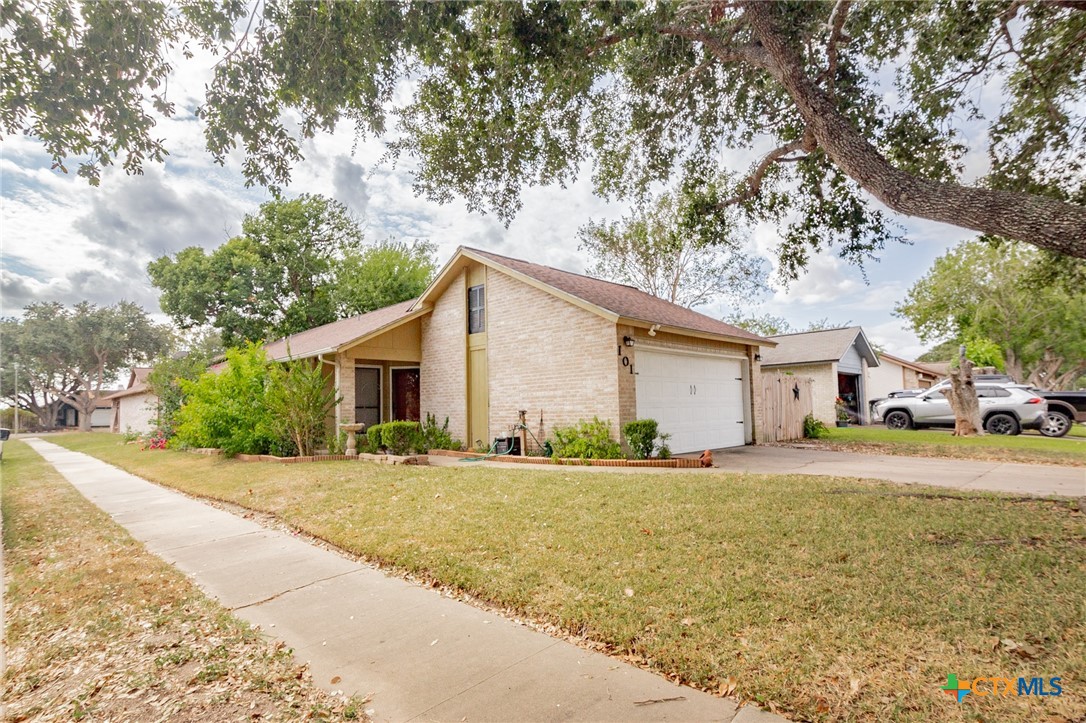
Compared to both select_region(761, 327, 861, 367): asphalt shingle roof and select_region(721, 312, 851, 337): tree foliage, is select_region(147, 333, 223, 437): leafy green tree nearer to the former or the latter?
select_region(761, 327, 861, 367): asphalt shingle roof

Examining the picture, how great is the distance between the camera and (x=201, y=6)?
5617 millimetres

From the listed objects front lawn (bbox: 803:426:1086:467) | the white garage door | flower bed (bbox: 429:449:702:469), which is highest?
the white garage door

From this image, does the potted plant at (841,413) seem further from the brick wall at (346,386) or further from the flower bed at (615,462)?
the brick wall at (346,386)

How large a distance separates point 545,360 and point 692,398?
3.66m

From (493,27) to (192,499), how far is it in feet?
27.9

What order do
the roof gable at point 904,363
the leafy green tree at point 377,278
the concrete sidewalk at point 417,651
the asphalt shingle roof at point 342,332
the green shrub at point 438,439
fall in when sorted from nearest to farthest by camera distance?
the concrete sidewalk at point 417,651 < the green shrub at point 438,439 < the asphalt shingle roof at point 342,332 < the leafy green tree at point 377,278 < the roof gable at point 904,363

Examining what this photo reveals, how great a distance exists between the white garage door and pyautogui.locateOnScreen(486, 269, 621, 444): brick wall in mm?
901

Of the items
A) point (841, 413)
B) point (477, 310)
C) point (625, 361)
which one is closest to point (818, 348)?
point (841, 413)

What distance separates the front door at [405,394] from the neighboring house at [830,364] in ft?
45.3

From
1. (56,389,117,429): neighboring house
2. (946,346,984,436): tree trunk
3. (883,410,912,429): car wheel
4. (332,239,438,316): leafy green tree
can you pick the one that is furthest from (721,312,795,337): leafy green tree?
(56,389,117,429): neighboring house

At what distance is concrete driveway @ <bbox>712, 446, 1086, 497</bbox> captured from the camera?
7402mm

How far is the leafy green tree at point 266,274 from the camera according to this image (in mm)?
25781

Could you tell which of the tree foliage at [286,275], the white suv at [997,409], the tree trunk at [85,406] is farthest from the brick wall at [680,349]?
the tree trunk at [85,406]

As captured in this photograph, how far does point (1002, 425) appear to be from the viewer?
15.9m
